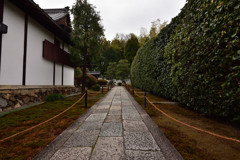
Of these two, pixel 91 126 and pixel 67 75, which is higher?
pixel 67 75

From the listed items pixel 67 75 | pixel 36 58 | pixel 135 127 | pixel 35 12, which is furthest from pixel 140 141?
pixel 67 75

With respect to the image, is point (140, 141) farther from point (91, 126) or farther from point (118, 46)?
point (118, 46)

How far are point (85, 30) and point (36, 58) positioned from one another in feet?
12.9

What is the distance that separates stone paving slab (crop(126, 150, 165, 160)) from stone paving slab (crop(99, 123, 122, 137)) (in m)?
0.68

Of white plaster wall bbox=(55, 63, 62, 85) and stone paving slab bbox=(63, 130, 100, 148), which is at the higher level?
white plaster wall bbox=(55, 63, 62, 85)

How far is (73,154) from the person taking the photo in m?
1.82

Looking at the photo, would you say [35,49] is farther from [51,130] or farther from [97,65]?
[97,65]

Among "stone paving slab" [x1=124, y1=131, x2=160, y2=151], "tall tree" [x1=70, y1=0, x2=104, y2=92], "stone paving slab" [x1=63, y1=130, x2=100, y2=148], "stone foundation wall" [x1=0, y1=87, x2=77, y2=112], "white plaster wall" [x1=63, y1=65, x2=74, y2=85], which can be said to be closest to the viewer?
"stone paving slab" [x1=124, y1=131, x2=160, y2=151]

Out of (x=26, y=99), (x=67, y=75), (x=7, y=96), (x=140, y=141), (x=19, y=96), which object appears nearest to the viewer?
(x=140, y=141)

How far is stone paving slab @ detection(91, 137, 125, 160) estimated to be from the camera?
172 centimetres

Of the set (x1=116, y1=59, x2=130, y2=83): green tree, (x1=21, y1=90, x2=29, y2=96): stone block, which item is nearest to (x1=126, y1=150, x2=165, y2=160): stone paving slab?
(x1=21, y1=90, x2=29, y2=96): stone block

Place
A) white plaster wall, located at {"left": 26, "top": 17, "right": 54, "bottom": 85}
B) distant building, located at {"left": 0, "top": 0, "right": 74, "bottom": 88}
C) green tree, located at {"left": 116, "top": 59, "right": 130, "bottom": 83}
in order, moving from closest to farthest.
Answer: distant building, located at {"left": 0, "top": 0, "right": 74, "bottom": 88} < white plaster wall, located at {"left": 26, "top": 17, "right": 54, "bottom": 85} < green tree, located at {"left": 116, "top": 59, "right": 130, "bottom": 83}

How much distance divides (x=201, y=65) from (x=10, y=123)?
5.81m

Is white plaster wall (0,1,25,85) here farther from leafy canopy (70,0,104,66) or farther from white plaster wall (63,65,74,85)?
white plaster wall (63,65,74,85)
